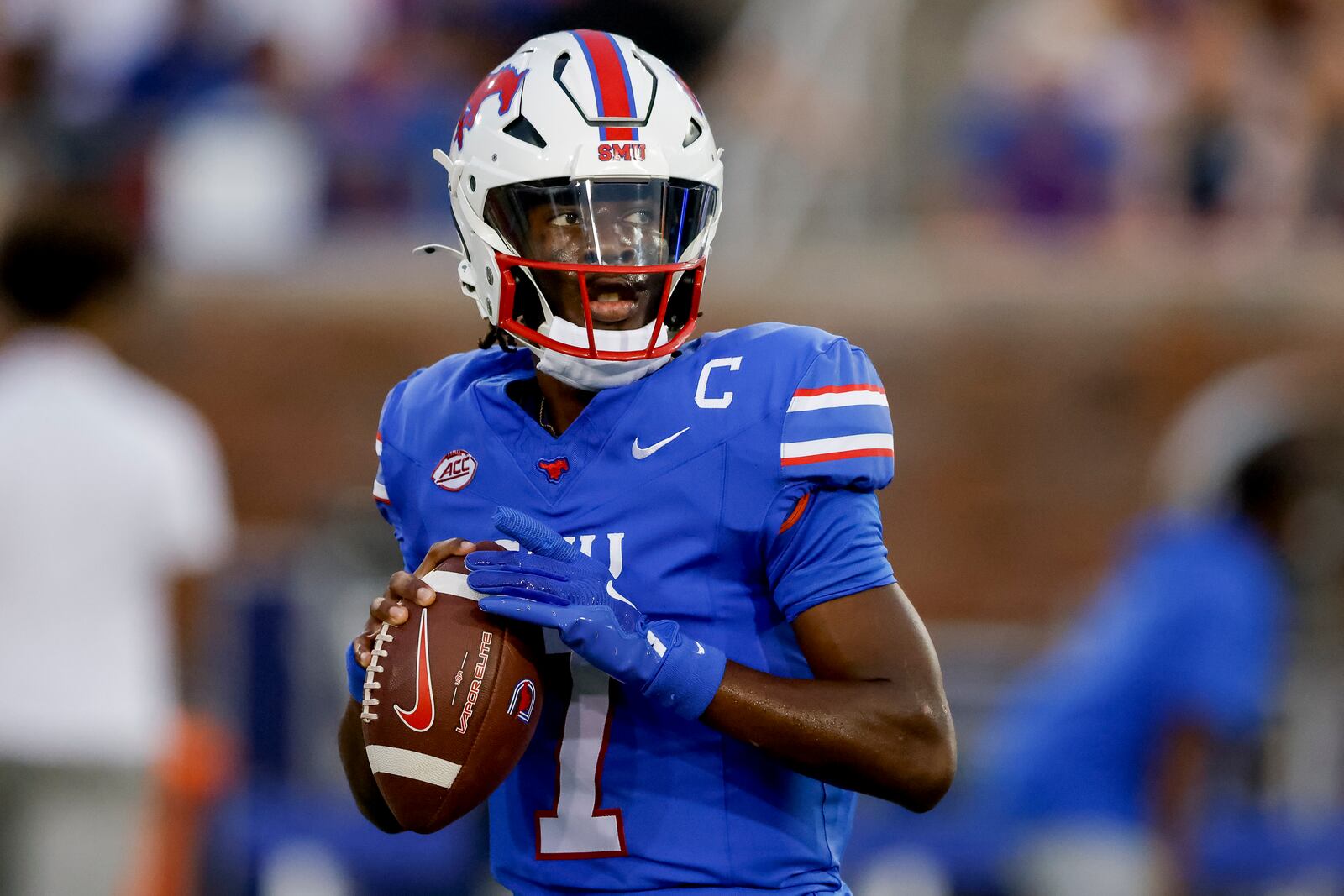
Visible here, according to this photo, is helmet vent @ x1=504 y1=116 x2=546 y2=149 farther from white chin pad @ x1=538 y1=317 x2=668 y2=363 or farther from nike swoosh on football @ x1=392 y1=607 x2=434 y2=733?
nike swoosh on football @ x1=392 y1=607 x2=434 y2=733

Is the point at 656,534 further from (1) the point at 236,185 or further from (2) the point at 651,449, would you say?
(1) the point at 236,185

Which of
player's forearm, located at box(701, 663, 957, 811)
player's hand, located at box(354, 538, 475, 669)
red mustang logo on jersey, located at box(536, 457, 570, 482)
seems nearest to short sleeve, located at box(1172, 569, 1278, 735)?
player's forearm, located at box(701, 663, 957, 811)

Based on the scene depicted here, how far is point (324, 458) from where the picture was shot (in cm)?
723

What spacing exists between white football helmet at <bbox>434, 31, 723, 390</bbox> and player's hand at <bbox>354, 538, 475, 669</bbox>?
0.28m

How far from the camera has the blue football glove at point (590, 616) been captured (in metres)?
2.22

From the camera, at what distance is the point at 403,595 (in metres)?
2.37

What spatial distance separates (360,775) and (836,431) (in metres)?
0.81

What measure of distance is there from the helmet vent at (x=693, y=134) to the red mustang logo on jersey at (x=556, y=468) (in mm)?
449

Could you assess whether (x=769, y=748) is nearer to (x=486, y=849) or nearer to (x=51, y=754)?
(x=51, y=754)

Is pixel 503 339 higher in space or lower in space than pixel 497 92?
lower

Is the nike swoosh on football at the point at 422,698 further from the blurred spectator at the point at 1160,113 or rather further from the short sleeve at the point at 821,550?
the blurred spectator at the point at 1160,113

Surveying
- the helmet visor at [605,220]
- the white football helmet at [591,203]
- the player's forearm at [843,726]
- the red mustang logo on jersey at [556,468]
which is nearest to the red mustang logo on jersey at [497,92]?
the white football helmet at [591,203]

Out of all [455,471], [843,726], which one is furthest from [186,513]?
[843,726]

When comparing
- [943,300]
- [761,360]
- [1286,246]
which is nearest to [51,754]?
[761,360]
